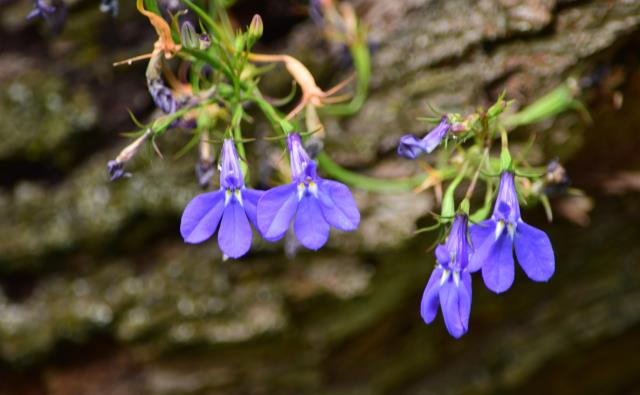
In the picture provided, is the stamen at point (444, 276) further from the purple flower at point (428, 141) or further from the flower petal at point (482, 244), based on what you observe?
the purple flower at point (428, 141)

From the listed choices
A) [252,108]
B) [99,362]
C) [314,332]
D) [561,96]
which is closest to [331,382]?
[314,332]

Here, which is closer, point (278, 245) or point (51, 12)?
point (51, 12)

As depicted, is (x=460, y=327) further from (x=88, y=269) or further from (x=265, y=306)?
(x=88, y=269)

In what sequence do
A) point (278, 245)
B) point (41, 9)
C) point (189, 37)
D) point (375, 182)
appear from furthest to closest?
point (278, 245) < point (375, 182) < point (41, 9) < point (189, 37)

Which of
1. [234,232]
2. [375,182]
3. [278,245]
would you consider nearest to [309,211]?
[234,232]

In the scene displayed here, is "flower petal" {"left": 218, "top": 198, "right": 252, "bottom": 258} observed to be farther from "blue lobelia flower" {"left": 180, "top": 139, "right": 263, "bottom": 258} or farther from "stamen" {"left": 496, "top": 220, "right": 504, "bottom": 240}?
"stamen" {"left": 496, "top": 220, "right": 504, "bottom": 240}

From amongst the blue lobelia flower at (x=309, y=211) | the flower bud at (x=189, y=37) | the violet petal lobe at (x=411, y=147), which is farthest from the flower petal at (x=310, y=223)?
the flower bud at (x=189, y=37)

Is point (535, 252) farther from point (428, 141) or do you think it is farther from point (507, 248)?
point (428, 141)
